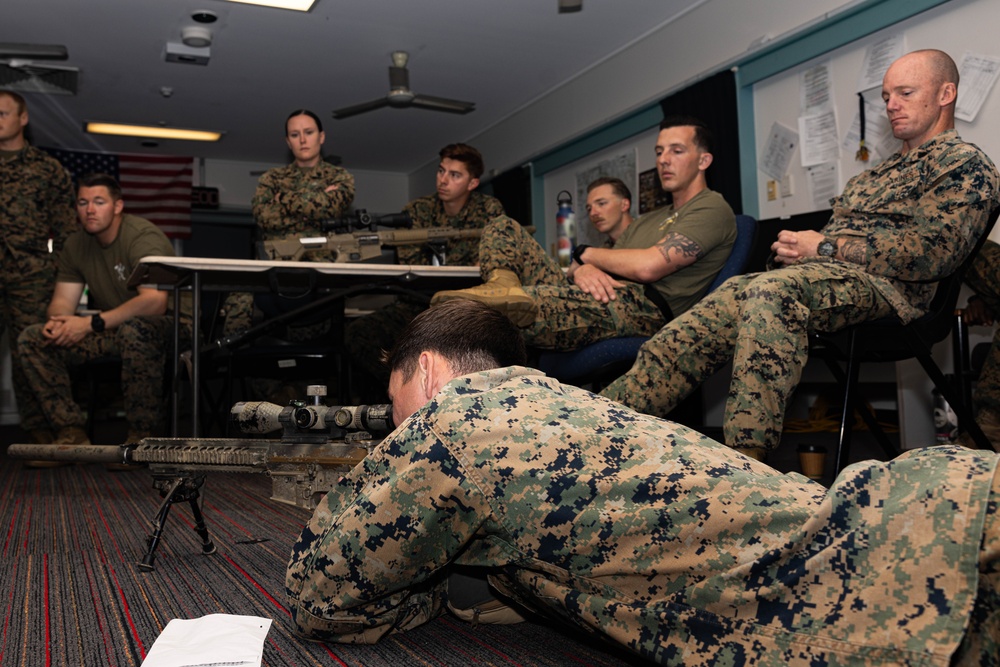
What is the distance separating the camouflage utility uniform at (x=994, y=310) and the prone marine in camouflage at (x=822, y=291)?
0.58 m

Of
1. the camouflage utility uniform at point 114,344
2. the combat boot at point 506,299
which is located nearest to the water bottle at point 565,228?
the combat boot at point 506,299

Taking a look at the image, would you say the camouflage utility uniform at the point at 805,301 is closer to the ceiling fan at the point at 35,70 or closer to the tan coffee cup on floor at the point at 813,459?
the tan coffee cup on floor at the point at 813,459

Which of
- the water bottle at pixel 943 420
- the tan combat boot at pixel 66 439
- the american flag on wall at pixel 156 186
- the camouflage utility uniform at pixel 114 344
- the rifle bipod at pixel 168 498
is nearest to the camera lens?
the rifle bipod at pixel 168 498

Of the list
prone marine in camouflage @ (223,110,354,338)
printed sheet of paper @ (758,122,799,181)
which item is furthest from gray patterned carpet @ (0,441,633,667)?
printed sheet of paper @ (758,122,799,181)

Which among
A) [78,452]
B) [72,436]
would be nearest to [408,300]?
[72,436]

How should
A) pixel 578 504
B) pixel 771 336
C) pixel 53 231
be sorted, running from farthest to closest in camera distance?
pixel 53 231 → pixel 771 336 → pixel 578 504

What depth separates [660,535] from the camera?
0.93 m

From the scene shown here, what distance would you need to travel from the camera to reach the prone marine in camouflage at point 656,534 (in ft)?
2.60

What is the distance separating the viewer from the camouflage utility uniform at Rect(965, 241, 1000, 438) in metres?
2.70

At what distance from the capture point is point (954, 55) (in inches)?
139

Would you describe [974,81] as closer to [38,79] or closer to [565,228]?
[565,228]

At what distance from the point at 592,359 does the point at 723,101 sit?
2686 millimetres

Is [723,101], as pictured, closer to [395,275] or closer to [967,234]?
[395,275]

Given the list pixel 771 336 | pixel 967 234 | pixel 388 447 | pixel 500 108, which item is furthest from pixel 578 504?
pixel 500 108
